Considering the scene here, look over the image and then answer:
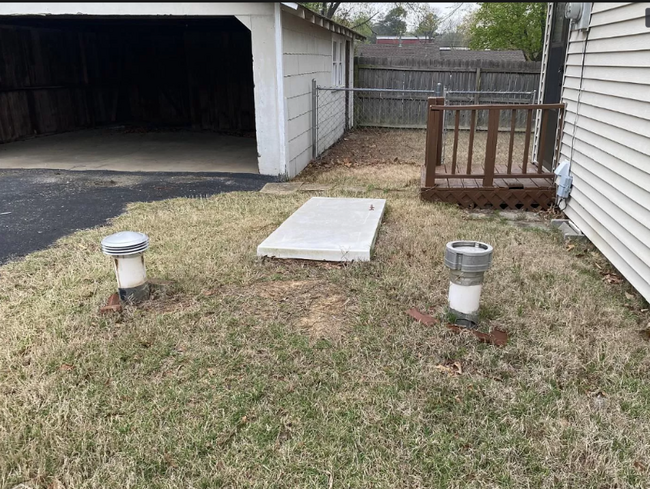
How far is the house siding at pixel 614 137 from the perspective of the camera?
11.9 feet

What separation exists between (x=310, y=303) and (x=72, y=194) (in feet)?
14.4

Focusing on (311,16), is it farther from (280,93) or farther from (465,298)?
(465,298)

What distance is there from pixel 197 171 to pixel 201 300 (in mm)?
4800

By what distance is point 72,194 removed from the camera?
634cm

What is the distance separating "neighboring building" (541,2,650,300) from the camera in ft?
12.0

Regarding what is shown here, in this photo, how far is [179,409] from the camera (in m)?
2.32

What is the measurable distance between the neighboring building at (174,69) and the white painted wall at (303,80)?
0.02 meters

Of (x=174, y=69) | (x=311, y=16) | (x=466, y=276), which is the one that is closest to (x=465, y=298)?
(x=466, y=276)

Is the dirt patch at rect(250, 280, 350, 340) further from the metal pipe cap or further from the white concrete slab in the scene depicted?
the metal pipe cap

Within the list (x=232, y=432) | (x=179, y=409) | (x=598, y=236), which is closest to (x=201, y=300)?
(x=179, y=409)

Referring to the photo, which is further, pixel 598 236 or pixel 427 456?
pixel 598 236

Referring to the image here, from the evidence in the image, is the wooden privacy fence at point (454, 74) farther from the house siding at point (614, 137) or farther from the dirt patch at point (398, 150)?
the house siding at point (614, 137)

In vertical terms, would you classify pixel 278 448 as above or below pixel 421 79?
below

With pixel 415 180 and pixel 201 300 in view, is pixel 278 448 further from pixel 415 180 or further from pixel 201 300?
pixel 415 180
